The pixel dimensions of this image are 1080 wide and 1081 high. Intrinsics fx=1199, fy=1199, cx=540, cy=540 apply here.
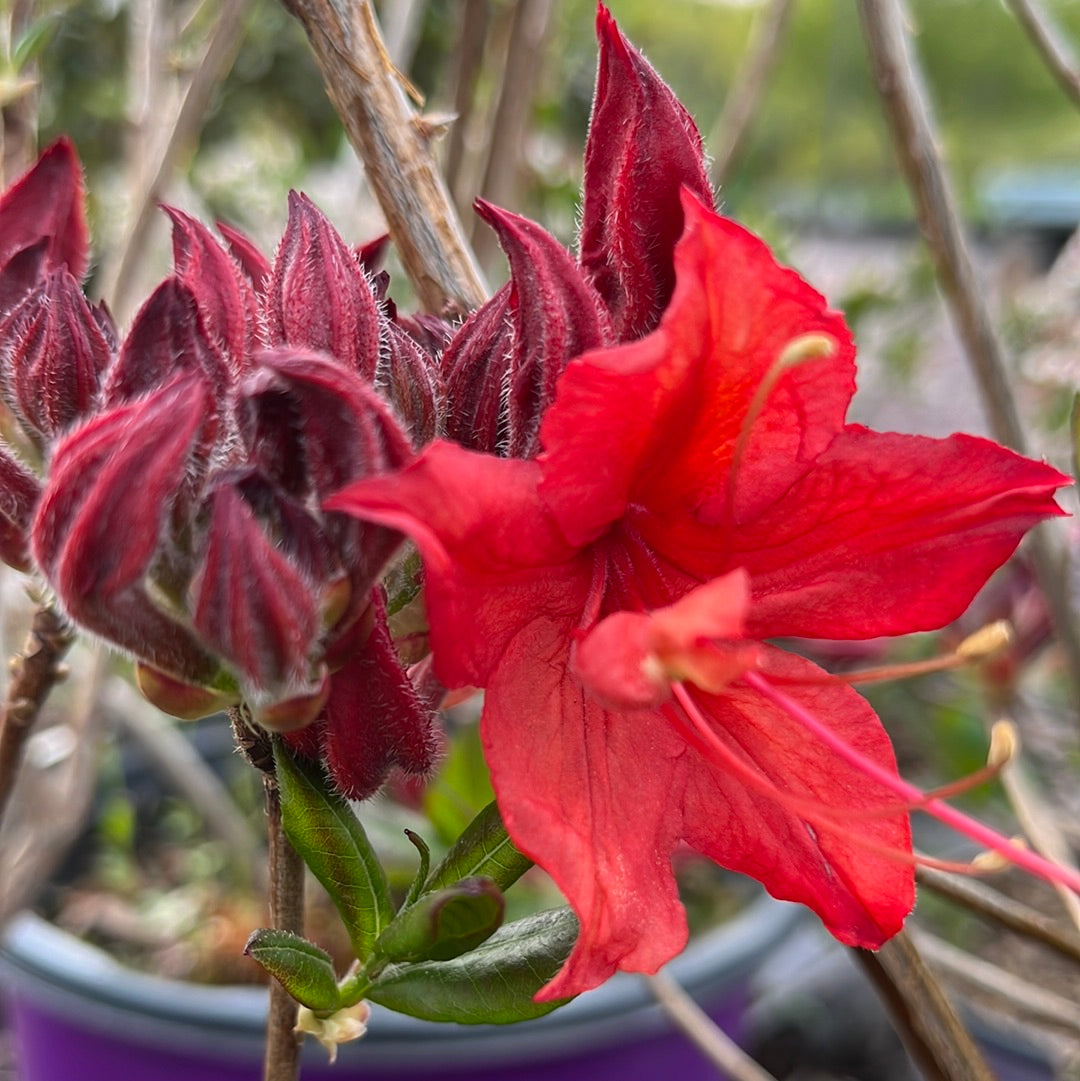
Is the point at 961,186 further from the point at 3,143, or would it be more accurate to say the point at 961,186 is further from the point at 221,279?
the point at 221,279

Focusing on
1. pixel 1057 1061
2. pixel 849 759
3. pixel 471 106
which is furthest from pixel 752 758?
pixel 1057 1061

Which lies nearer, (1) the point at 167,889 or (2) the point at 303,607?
(2) the point at 303,607

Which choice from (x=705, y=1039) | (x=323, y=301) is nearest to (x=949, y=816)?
(x=323, y=301)

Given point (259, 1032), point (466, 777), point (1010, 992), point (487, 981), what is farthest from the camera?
point (466, 777)

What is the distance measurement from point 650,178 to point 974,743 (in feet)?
5.07

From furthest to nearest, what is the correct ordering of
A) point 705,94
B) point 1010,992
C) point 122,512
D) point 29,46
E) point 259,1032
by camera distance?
point 705,94
point 259,1032
point 1010,992
point 29,46
point 122,512

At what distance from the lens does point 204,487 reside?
1.17 feet

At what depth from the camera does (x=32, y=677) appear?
51cm

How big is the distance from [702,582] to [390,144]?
0.78 ft

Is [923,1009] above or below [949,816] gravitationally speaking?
below

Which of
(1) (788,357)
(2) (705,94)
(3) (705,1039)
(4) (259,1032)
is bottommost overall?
(2) (705,94)

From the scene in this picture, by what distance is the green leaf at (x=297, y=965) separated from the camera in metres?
0.39

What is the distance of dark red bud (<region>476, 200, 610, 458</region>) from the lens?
39 cm

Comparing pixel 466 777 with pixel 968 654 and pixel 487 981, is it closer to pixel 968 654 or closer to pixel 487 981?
pixel 487 981
